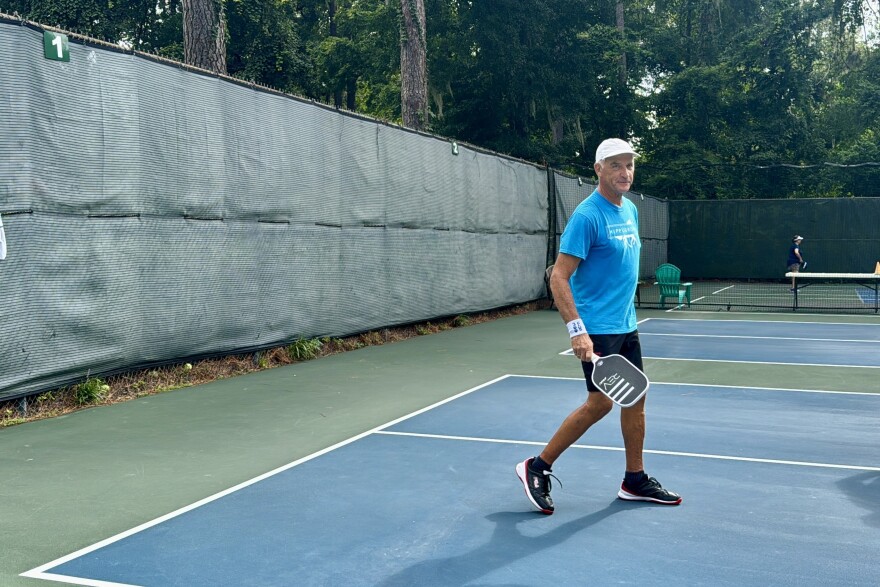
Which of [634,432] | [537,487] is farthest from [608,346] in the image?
[537,487]

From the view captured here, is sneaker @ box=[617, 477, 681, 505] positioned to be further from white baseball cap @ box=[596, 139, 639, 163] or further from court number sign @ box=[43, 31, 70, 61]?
court number sign @ box=[43, 31, 70, 61]

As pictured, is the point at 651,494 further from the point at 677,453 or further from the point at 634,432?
the point at 677,453

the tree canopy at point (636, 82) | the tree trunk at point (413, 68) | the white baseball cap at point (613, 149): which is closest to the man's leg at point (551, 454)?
the white baseball cap at point (613, 149)

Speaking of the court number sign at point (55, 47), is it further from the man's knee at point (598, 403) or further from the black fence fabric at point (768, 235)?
the black fence fabric at point (768, 235)

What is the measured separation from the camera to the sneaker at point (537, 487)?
179 inches

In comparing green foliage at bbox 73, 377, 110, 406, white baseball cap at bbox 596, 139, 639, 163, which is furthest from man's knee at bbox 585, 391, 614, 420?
green foliage at bbox 73, 377, 110, 406

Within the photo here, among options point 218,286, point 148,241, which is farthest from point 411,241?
point 148,241

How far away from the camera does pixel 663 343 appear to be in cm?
1264

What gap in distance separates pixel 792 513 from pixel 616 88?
109ft

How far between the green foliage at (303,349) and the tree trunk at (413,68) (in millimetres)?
10961

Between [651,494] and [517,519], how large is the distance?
30.8 inches

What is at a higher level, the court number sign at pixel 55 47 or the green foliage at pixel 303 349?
the court number sign at pixel 55 47

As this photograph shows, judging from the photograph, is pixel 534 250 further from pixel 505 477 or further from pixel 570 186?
pixel 505 477

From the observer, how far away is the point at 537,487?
4.59 meters
